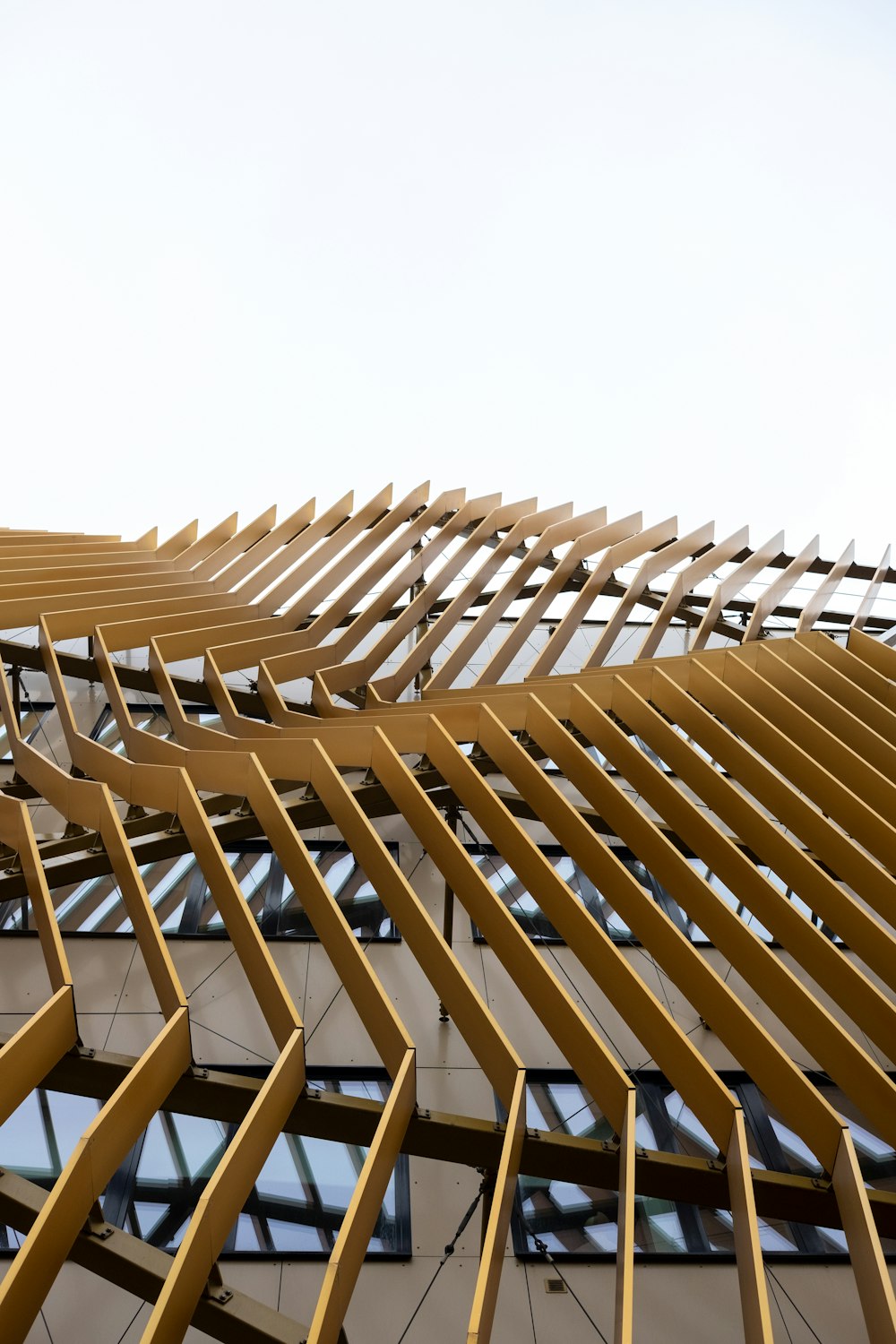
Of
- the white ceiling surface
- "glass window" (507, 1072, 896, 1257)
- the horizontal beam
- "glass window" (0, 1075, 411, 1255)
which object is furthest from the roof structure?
the white ceiling surface

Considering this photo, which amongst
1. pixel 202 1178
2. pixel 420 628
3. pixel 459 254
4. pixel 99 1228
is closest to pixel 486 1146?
pixel 99 1228

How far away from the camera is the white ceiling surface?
3036 cm

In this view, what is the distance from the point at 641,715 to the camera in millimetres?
6465

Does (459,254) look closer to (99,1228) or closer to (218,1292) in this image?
(99,1228)

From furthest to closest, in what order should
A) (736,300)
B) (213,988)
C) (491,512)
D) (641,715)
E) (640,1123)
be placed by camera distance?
(736,300) < (491,512) < (213,988) < (640,1123) < (641,715)

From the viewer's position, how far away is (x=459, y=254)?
3412cm

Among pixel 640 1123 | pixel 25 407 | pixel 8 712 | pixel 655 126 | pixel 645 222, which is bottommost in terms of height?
pixel 640 1123

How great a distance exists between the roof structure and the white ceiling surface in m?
20.5

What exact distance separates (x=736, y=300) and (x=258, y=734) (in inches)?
1180

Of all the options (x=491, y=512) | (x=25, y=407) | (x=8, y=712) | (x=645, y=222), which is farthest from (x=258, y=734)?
(x=645, y=222)

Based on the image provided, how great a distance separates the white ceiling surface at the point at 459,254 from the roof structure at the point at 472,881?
808 inches

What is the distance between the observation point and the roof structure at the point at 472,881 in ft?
12.7

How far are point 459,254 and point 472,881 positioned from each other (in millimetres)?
32339

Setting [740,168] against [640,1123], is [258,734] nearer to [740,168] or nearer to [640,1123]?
[640,1123]
